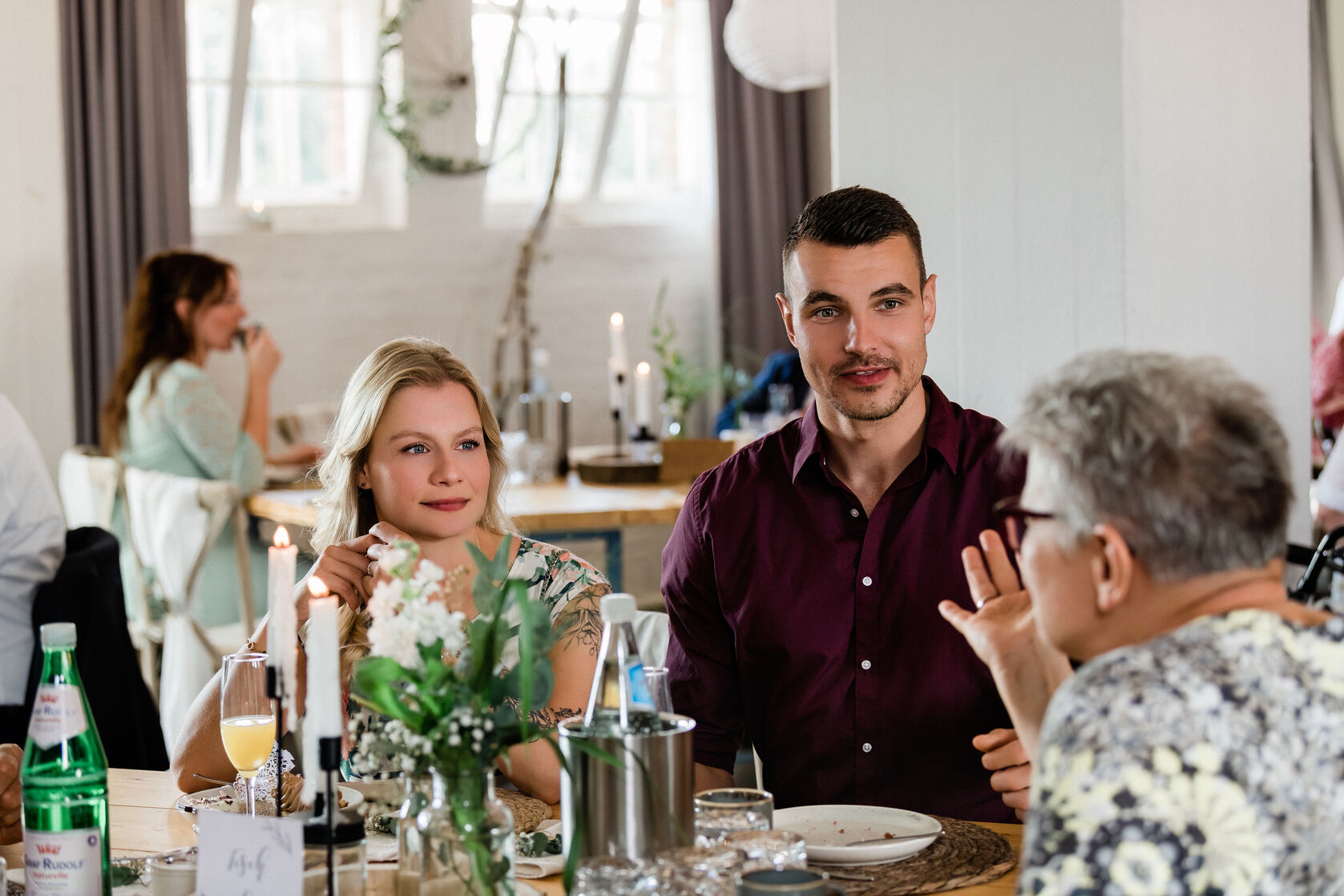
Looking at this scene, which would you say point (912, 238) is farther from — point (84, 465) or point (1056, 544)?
point (84, 465)

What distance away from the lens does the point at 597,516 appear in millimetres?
3600

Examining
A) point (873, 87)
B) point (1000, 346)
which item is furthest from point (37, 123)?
point (1000, 346)

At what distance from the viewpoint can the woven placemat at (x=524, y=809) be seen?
1.49 metres

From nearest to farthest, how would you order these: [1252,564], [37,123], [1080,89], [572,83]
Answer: [1252,564] → [1080,89] → [37,123] → [572,83]

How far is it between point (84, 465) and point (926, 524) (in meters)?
2.89

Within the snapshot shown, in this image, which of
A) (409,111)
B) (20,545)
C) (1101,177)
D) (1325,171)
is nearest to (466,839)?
(1101,177)

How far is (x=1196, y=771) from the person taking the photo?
0.94 m

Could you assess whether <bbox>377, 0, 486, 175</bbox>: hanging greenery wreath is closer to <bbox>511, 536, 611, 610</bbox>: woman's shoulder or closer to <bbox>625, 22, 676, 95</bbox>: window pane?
<bbox>625, 22, 676, 95</bbox>: window pane

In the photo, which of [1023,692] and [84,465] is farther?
[84,465]

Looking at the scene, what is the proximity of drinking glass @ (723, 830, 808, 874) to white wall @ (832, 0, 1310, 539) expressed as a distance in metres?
1.20

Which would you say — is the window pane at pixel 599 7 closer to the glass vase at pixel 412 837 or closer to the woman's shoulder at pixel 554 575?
the woman's shoulder at pixel 554 575

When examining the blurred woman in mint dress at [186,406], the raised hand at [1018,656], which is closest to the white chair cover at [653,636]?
the raised hand at [1018,656]

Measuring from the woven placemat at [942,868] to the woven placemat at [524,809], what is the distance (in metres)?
0.34

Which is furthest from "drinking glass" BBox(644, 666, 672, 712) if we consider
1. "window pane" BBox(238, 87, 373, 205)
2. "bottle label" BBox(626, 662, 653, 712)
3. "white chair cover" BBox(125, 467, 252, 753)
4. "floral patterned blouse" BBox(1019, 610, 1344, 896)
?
"window pane" BBox(238, 87, 373, 205)
